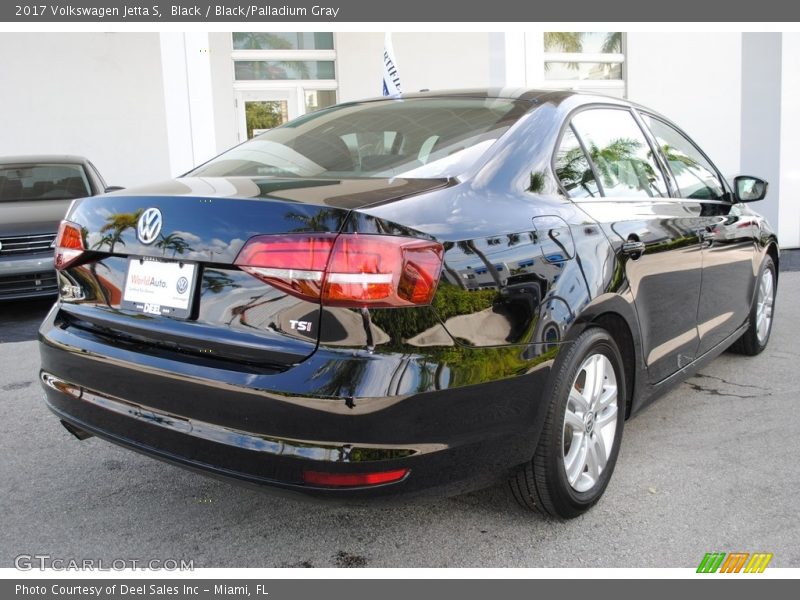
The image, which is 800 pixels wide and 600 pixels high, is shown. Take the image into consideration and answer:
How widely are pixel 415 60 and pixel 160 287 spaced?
35.5ft

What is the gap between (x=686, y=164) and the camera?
3895 millimetres

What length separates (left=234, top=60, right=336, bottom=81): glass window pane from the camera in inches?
480

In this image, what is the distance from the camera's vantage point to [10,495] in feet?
9.80

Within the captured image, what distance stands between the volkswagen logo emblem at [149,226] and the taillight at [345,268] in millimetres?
372

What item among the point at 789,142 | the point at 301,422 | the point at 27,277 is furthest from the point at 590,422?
the point at 789,142

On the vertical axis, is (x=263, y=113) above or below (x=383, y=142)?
above

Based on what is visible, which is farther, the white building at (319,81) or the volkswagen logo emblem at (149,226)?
the white building at (319,81)

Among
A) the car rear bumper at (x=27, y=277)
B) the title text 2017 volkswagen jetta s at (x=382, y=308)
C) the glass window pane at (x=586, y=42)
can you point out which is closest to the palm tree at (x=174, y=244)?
the title text 2017 volkswagen jetta s at (x=382, y=308)

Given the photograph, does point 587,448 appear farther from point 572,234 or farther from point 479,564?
point 572,234

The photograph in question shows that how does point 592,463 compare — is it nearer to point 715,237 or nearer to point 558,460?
point 558,460

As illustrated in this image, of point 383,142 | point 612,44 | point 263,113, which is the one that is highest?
point 612,44

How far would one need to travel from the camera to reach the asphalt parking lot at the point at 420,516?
2.49 m

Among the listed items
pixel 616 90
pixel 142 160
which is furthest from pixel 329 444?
pixel 616 90

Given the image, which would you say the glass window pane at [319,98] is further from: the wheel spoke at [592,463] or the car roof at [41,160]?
the wheel spoke at [592,463]
